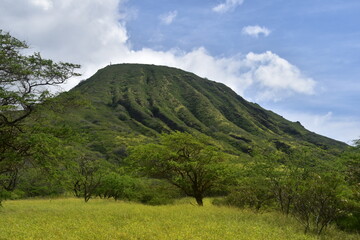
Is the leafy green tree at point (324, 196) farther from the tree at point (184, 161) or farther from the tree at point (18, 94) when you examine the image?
the tree at point (18, 94)

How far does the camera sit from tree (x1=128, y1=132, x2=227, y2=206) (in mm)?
21750

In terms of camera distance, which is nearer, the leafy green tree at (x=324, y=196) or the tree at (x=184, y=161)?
the leafy green tree at (x=324, y=196)

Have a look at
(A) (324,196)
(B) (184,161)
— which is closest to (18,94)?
(B) (184,161)

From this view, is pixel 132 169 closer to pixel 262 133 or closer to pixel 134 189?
pixel 134 189

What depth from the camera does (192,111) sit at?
619 ft

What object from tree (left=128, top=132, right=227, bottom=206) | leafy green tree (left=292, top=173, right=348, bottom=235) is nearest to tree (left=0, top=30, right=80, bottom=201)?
tree (left=128, top=132, right=227, bottom=206)

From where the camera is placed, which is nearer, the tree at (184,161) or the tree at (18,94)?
the tree at (18,94)

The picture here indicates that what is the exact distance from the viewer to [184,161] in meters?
22.5

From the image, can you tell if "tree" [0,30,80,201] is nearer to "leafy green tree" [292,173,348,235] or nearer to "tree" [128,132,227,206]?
"tree" [128,132,227,206]

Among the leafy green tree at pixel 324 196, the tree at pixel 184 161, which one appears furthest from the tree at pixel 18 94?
the leafy green tree at pixel 324 196

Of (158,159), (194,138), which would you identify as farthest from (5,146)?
(194,138)

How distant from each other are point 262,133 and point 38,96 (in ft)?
561

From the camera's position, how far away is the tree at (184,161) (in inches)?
856

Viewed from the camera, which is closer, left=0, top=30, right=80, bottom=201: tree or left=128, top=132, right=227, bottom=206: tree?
left=0, top=30, right=80, bottom=201: tree
